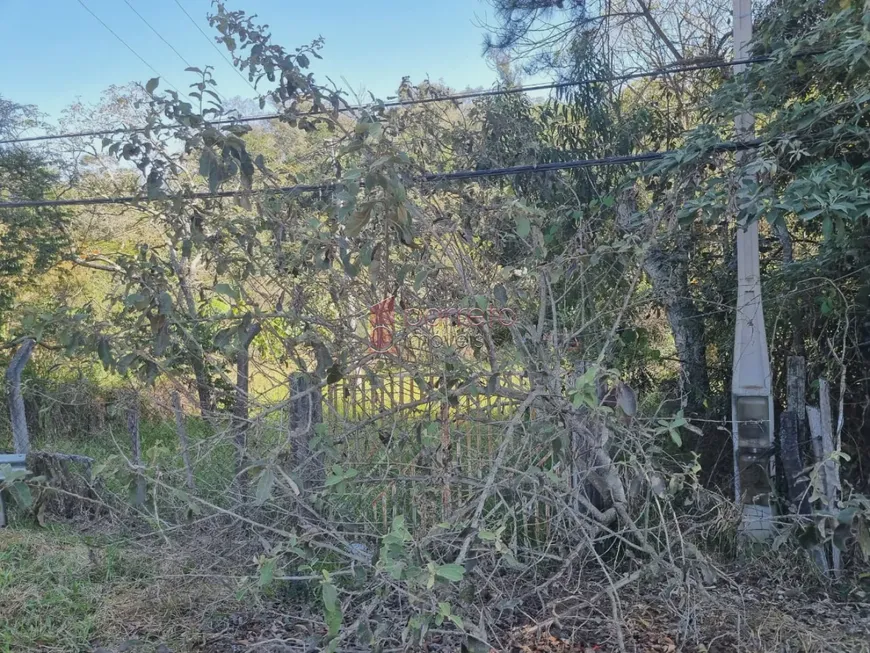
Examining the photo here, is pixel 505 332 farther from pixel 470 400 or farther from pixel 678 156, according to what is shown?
pixel 678 156

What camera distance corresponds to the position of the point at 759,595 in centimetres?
376

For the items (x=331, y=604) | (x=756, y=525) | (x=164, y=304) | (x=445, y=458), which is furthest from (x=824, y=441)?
(x=164, y=304)

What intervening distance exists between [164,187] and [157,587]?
2.35 metres

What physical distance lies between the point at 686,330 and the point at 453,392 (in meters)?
3.06

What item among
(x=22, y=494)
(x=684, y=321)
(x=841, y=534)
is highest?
(x=684, y=321)

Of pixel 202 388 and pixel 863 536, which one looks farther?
pixel 202 388

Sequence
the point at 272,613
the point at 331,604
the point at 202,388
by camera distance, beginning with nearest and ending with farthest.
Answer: the point at 331,604, the point at 272,613, the point at 202,388

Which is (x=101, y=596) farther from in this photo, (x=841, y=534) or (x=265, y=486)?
(x=841, y=534)

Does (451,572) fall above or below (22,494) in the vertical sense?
below

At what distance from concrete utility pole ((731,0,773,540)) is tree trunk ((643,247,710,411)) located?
2.36 feet

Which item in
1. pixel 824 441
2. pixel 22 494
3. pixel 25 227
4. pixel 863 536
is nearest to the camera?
pixel 22 494

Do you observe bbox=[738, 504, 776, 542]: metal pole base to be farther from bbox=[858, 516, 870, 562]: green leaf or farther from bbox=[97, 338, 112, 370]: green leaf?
bbox=[97, 338, 112, 370]: green leaf

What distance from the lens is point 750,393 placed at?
4543 millimetres

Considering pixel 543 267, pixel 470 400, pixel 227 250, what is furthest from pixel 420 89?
pixel 470 400
